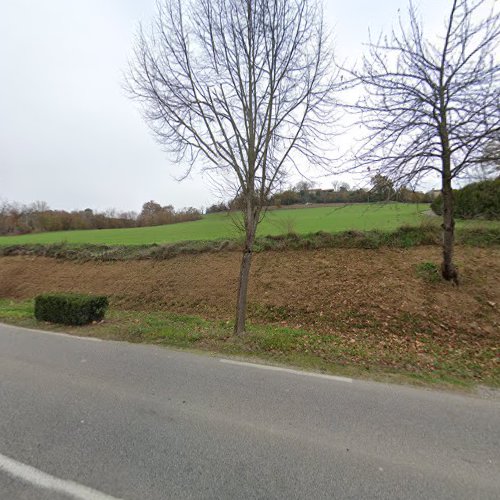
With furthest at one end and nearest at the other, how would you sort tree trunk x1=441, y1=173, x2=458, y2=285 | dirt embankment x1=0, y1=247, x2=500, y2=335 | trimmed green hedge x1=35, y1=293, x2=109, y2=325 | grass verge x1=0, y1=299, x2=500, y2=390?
dirt embankment x1=0, y1=247, x2=500, y2=335
trimmed green hedge x1=35, y1=293, x2=109, y2=325
tree trunk x1=441, y1=173, x2=458, y2=285
grass verge x1=0, y1=299, x2=500, y2=390

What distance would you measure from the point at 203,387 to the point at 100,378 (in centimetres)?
170

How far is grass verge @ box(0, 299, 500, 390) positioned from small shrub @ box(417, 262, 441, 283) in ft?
6.56

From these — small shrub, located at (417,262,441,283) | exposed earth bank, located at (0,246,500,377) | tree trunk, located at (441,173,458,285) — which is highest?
tree trunk, located at (441,173,458,285)

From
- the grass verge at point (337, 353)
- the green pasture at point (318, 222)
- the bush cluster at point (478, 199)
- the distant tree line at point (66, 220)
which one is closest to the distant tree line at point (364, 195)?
the green pasture at point (318, 222)

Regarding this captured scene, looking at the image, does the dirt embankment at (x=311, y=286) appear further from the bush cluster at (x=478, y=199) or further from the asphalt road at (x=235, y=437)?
the asphalt road at (x=235, y=437)

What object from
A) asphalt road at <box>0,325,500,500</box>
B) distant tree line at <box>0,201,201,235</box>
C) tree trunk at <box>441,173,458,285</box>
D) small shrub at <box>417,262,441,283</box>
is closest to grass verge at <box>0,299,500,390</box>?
asphalt road at <box>0,325,500,500</box>

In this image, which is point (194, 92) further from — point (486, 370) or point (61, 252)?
point (61, 252)

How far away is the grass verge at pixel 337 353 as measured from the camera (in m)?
4.43

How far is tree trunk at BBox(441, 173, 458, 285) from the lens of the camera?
23.6ft

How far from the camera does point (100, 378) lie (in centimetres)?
435

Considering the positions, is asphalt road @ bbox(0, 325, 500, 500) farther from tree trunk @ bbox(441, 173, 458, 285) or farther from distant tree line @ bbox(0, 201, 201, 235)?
distant tree line @ bbox(0, 201, 201, 235)

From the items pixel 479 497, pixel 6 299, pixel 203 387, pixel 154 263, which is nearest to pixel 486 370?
pixel 479 497

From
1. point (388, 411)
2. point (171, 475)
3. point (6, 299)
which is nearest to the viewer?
point (171, 475)

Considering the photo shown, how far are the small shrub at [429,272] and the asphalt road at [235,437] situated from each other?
541cm
